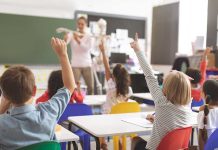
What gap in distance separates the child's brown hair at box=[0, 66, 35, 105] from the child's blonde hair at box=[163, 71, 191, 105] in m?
0.98

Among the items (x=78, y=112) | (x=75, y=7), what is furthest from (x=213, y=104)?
(x=75, y=7)

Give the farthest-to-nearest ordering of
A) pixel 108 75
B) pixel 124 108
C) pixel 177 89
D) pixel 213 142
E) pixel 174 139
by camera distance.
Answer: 1. pixel 108 75
2. pixel 124 108
3. pixel 177 89
4. pixel 174 139
5. pixel 213 142

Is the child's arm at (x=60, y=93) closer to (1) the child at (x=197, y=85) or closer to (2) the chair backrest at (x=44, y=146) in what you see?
(2) the chair backrest at (x=44, y=146)

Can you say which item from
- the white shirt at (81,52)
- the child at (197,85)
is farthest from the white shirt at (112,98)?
the white shirt at (81,52)

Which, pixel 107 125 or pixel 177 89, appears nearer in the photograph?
pixel 177 89

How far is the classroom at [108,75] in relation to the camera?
1574 millimetres

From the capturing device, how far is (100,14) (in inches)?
280

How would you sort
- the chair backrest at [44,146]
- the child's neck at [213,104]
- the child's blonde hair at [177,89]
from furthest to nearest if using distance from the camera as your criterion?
the child's neck at [213,104]
the child's blonde hair at [177,89]
the chair backrest at [44,146]

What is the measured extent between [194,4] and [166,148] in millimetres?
5732

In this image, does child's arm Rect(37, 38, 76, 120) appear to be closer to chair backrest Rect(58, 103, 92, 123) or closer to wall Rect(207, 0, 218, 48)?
chair backrest Rect(58, 103, 92, 123)

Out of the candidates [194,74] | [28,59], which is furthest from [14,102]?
[28,59]

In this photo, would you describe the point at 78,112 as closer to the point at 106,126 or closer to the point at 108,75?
the point at 106,126

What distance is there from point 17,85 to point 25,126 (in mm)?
203

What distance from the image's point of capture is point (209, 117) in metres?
2.33
